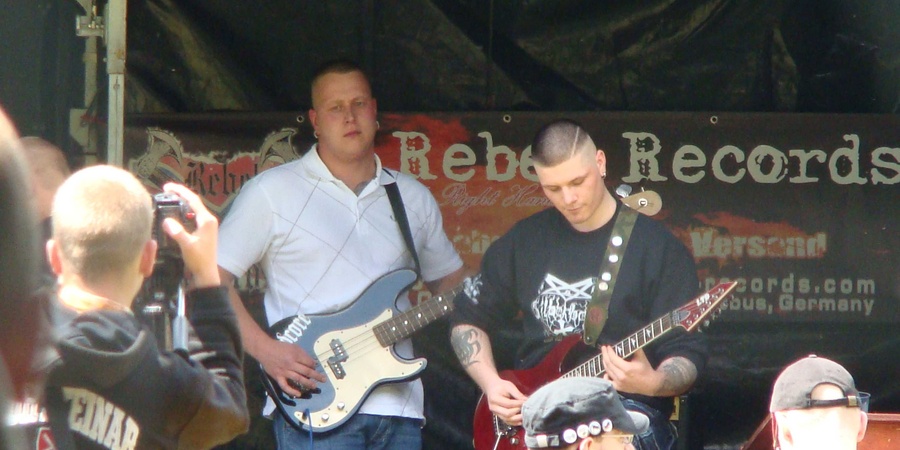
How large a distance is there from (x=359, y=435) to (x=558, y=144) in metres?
1.20

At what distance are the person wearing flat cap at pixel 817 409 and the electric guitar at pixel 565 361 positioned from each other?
0.78 metres

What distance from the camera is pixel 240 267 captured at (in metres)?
4.36

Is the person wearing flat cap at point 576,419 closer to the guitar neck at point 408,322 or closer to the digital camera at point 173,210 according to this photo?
the digital camera at point 173,210

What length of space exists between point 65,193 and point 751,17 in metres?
3.08

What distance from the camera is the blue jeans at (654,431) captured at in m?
3.77

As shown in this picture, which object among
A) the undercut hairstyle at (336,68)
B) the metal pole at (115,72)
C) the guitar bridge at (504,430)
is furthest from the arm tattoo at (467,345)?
the metal pole at (115,72)

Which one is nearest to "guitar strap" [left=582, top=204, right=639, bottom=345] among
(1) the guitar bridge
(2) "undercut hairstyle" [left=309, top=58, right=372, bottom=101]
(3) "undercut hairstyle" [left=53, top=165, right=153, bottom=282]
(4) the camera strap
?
(1) the guitar bridge

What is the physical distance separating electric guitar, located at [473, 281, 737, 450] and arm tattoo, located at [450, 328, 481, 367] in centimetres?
12

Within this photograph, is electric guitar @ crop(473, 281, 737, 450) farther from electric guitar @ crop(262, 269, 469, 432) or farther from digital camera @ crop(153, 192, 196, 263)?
digital camera @ crop(153, 192, 196, 263)

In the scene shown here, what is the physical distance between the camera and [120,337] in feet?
7.56

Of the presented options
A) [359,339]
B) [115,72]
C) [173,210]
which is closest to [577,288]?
[359,339]

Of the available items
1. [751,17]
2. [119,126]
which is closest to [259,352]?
[119,126]

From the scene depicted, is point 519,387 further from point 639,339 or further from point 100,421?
point 100,421

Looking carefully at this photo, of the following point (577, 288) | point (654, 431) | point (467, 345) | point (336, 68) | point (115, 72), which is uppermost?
point (336, 68)
